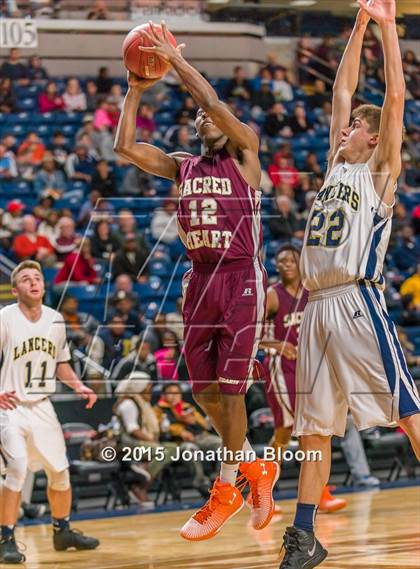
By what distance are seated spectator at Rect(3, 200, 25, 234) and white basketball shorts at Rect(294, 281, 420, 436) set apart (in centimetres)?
752

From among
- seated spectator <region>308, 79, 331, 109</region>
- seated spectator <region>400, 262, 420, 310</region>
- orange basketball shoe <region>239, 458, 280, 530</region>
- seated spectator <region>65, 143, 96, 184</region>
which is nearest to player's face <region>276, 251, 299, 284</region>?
orange basketball shoe <region>239, 458, 280, 530</region>

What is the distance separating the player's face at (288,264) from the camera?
9766 mm

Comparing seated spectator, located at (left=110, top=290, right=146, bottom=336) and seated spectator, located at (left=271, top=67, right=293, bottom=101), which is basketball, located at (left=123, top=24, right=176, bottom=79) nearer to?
seated spectator, located at (left=110, top=290, right=146, bottom=336)

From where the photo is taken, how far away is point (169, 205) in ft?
46.1

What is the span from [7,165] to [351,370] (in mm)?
9265

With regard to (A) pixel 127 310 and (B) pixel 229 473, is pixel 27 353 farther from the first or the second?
(A) pixel 127 310

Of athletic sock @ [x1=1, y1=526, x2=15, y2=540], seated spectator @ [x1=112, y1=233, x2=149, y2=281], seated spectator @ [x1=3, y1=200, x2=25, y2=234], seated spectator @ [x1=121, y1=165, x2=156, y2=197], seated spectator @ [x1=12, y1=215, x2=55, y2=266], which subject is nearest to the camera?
athletic sock @ [x1=1, y1=526, x2=15, y2=540]

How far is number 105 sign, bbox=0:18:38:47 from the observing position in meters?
15.2

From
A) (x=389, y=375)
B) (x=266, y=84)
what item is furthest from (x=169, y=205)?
(x=389, y=375)

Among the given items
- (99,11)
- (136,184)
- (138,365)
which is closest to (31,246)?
(136,184)

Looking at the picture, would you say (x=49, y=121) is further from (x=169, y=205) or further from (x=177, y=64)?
(x=177, y=64)

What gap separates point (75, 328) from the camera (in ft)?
36.6

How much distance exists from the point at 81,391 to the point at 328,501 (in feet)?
8.80

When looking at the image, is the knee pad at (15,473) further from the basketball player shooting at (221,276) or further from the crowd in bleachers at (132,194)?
the crowd in bleachers at (132,194)
